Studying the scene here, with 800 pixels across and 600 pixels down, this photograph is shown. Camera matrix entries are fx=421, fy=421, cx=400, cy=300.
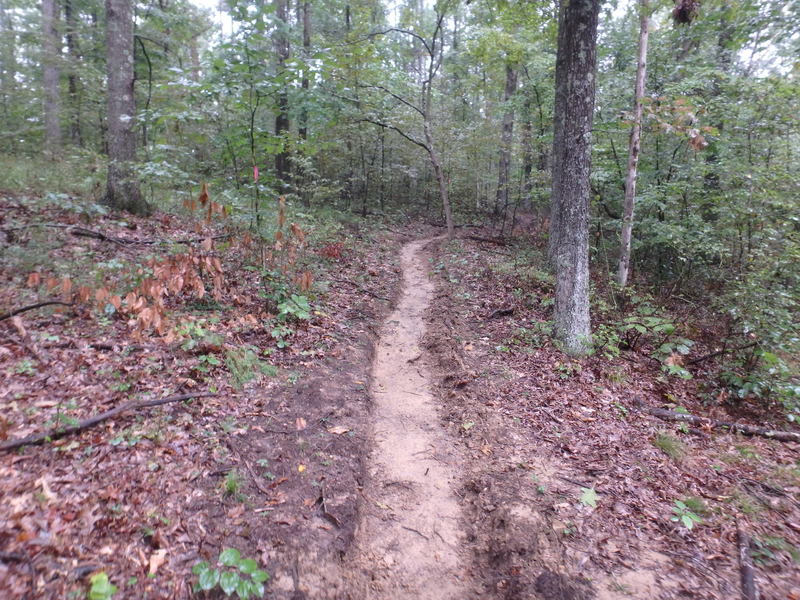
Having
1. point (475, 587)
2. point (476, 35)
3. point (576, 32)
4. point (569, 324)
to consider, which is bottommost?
point (475, 587)

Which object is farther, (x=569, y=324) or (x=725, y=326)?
(x=725, y=326)

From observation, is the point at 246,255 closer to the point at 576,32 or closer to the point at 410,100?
the point at 576,32

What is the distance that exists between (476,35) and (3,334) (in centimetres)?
1514

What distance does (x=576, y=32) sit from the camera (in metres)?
6.52

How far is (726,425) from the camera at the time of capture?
17.4 feet

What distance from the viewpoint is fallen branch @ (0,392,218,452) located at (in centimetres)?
343

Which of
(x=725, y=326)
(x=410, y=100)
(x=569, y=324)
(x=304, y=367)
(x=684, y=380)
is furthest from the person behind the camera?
(x=410, y=100)

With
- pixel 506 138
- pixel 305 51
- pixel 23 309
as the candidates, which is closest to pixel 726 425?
pixel 23 309

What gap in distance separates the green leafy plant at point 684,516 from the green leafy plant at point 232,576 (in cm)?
352

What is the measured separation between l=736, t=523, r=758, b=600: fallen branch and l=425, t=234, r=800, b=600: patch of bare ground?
4 centimetres

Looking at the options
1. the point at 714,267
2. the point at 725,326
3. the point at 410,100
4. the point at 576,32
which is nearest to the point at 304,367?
the point at 576,32

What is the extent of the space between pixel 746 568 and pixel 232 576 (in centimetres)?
380

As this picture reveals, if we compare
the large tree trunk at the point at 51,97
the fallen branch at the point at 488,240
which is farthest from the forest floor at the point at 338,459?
the fallen branch at the point at 488,240

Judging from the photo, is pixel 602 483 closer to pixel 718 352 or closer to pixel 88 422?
pixel 718 352
